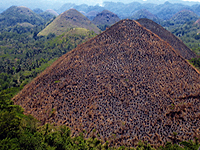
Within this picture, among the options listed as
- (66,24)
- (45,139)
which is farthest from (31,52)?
(45,139)

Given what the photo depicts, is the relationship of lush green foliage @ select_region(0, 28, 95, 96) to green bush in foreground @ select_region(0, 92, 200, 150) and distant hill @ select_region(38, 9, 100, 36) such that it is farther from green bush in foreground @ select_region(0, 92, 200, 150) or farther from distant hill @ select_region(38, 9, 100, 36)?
green bush in foreground @ select_region(0, 92, 200, 150)

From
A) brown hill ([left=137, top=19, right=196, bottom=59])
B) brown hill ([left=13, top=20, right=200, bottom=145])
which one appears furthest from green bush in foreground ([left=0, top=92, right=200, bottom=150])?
brown hill ([left=137, top=19, right=196, bottom=59])

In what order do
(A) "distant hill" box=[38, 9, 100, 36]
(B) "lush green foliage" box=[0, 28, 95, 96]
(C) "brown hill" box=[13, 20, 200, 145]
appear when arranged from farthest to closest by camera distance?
(A) "distant hill" box=[38, 9, 100, 36] → (B) "lush green foliage" box=[0, 28, 95, 96] → (C) "brown hill" box=[13, 20, 200, 145]

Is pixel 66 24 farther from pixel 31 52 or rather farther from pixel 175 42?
pixel 175 42

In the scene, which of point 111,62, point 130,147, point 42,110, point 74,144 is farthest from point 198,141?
point 42,110

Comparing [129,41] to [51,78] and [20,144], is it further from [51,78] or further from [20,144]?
[20,144]

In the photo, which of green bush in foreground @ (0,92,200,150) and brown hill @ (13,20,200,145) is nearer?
green bush in foreground @ (0,92,200,150)

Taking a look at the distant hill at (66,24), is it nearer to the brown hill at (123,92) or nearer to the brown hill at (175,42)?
the brown hill at (175,42)
